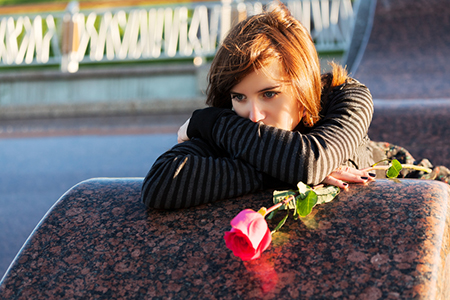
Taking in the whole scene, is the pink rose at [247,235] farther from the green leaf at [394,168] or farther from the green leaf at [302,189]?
the green leaf at [394,168]

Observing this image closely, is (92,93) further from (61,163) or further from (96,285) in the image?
(96,285)

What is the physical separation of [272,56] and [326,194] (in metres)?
0.62

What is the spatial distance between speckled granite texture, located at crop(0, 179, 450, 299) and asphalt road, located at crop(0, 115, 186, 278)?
6.94 feet

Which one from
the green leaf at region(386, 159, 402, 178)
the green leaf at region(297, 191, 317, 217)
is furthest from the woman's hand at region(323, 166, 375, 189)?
the green leaf at region(297, 191, 317, 217)

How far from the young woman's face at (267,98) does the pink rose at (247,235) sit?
0.68 meters

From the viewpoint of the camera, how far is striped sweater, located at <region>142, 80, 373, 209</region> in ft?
5.77

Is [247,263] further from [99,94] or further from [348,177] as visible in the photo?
[99,94]

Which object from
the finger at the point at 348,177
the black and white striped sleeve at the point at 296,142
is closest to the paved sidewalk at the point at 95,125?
the black and white striped sleeve at the point at 296,142

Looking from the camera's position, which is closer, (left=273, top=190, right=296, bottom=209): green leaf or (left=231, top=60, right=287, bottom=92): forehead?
(left=273, top=190, right=296, bottom=209): green leaf

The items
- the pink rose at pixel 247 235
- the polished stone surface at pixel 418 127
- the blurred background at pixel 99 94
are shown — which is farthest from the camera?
the blurred background at pixel 99 94

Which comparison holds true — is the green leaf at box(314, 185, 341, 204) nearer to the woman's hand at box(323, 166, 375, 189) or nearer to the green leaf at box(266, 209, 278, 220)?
the woman's hand at box(323, 166, 375, 189)

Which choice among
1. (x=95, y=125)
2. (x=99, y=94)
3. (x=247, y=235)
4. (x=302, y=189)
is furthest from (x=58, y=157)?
(x=247, y=235)

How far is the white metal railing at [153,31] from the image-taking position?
353 inches

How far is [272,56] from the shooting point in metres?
1.94
